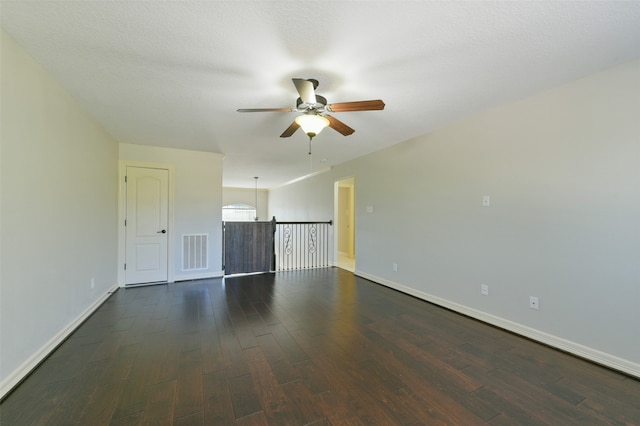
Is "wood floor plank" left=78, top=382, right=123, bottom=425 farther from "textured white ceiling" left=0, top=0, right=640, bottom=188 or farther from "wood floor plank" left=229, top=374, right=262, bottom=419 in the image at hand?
"textured white ceiling" left=0, top=0, right=640, bottom=188

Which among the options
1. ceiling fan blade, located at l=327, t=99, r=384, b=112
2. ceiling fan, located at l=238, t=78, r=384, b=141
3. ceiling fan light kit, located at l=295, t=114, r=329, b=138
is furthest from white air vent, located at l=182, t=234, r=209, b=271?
ceiling fan blade, located at l=327, t=99, r=384, b=112

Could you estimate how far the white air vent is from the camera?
4773 millimetres

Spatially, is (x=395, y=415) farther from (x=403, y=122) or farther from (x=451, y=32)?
(x=403, y=122)

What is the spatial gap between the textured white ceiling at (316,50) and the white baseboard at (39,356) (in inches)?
91.7

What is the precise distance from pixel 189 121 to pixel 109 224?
208 cm

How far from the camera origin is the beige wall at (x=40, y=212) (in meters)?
1.76

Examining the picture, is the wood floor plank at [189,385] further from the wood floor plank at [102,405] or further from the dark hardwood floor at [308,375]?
the wood floor plank at [102,405]

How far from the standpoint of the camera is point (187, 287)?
14.3 feet

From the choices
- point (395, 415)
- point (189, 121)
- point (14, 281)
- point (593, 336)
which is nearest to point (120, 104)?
point (189, 121)

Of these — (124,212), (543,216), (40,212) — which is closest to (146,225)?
(124,212)

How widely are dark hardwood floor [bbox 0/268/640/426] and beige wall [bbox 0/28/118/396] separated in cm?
29

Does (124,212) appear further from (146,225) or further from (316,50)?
(316,50)

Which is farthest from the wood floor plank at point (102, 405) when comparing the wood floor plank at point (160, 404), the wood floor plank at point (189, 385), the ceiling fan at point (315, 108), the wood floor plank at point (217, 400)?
the ceiling fan at point (315, 108)

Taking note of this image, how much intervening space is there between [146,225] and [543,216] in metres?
5.58
